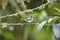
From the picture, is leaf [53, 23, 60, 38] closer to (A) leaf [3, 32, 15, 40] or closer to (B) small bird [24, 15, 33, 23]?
(B) small bird [24, 15, 33, 23]

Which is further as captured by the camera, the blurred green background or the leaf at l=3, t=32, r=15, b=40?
the leaf at l=3, t=32, r=15, b=40

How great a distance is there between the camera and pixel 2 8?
1631mm

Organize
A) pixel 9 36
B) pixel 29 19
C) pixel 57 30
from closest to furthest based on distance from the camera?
pixel 57 30 < pixel 29 19 < pixel 9 36

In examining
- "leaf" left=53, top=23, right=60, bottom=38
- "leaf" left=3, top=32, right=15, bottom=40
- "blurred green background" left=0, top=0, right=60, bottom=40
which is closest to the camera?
"leaf" left=53, top=23, right=60, bottom=38

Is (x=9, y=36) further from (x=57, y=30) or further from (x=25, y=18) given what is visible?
(x=57, y=30)

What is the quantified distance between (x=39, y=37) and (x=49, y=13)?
22 cm

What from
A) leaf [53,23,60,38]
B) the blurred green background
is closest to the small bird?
the blurred green background

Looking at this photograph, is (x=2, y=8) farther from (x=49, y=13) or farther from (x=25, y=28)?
(x=49, y=13)

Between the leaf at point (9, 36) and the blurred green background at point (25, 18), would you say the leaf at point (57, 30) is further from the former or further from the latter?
the leaf at point (9, 36)

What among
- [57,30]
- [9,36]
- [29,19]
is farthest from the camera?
[9,36]

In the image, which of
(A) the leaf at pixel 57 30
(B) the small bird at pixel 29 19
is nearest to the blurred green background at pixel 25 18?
(B) the small bird at pixel 29 19

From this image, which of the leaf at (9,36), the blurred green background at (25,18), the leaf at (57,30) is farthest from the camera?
the leaf at (9,36)

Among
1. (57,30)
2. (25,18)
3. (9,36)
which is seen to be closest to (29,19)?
(25,18)

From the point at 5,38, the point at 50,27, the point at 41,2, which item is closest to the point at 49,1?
the point at 41,2
